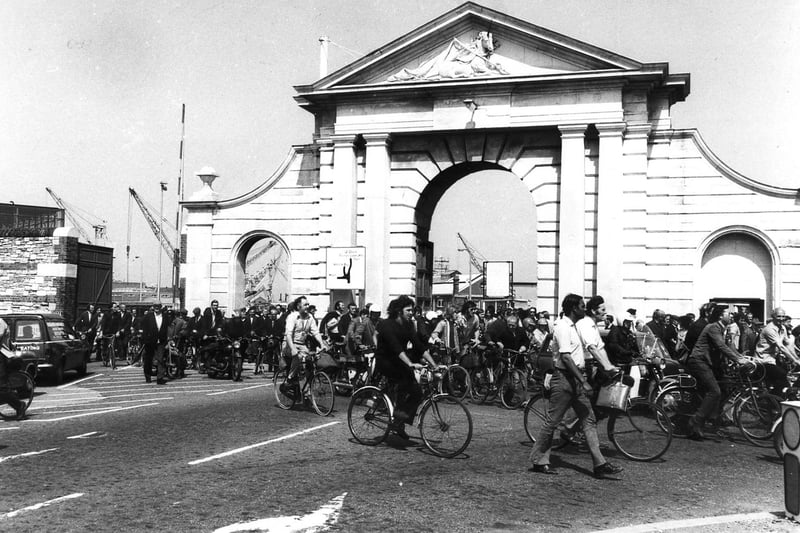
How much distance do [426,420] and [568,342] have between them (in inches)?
76.7

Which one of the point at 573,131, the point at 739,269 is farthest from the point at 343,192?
the point at 739,269

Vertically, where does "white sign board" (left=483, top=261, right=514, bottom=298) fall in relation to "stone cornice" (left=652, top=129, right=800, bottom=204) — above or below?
→ below

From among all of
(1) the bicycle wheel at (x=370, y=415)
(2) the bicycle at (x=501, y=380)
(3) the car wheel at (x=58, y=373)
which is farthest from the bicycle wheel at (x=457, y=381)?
(3) the car wheel at (x=58, y=373)

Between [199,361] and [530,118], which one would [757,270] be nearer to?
[530,118]

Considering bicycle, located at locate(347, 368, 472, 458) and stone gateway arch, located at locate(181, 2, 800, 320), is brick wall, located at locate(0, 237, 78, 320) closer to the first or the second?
stone gateway arch, located at locate(181, 2, 800, 320)

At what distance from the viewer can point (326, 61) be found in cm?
2772

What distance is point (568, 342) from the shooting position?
8.46 meters

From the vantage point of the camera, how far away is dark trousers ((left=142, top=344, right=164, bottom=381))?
57.9 ft

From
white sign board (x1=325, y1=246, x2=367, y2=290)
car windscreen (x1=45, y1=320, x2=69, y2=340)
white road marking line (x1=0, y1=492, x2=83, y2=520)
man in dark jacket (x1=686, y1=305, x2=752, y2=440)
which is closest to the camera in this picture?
white road marking line (x1=0, y1=492, x2=83, y2=520)

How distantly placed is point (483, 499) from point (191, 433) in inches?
195

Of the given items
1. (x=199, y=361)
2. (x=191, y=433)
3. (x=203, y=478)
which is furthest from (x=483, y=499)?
(x=199, y=361)

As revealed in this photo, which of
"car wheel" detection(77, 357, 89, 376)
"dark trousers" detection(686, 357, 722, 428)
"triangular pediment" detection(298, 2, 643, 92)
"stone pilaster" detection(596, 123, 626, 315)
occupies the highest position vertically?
"triangular pediment" detection(298, 2, 643, 92)

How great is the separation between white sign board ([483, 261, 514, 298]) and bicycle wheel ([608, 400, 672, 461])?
15.2 meters

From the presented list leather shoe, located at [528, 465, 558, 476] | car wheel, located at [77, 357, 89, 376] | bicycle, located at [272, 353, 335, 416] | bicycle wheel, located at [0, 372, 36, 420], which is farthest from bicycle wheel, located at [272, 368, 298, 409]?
car wheel, located at [77, 357, 89, 376]
